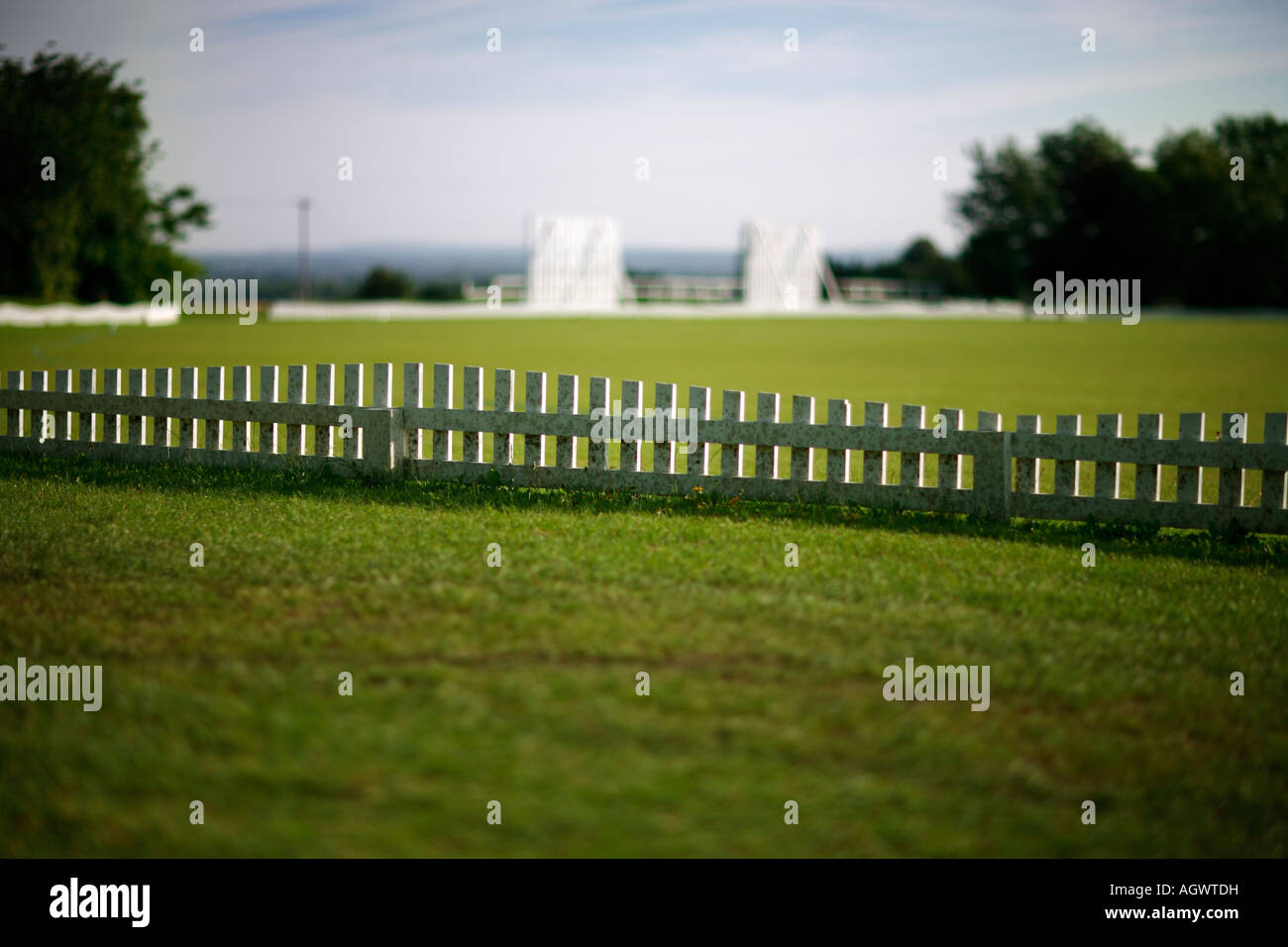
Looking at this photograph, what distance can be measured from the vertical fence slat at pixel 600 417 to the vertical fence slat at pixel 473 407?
11.3 inches

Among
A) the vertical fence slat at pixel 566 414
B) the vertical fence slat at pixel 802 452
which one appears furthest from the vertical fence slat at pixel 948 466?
the vertical fence slat at pixel 566 414

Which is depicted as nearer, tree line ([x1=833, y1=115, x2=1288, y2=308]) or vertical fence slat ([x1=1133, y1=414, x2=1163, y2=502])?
vertical fence slat ([x1=1133, y1=414, x2=1163, y2=502])

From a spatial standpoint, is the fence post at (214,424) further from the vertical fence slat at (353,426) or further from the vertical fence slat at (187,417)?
the vertical fence slat at (353,426)

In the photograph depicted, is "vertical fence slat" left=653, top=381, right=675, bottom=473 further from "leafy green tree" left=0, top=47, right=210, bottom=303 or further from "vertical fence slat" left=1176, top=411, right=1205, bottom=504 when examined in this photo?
"leafy green tree" left=0, top=47, right=210, bottom=303

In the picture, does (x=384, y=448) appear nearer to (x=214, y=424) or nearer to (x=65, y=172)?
(x=214, y=424)

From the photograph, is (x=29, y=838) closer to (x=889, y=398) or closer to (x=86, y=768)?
(x=86, y=768)

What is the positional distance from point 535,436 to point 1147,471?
4.93 metres

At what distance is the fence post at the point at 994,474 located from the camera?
9.18 metres

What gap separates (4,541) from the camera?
7.74m

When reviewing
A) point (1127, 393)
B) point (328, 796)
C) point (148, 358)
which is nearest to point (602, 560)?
point (328, 796)

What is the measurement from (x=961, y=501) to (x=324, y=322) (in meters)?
50.4

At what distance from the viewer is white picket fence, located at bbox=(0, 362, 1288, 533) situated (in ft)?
29.4

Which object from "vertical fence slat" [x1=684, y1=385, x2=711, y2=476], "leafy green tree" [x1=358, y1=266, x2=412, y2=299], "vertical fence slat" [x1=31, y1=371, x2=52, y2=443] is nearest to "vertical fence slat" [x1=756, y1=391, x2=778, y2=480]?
"vertical fence slat" [x1=684, y1=385, x2=711, y2=476]

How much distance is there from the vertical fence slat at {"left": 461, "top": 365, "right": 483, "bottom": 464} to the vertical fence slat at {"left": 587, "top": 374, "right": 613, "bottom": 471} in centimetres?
29
